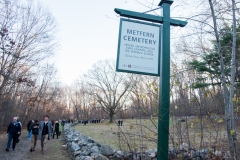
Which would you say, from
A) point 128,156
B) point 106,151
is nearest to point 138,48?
point 128,156

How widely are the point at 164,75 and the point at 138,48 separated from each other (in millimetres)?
551

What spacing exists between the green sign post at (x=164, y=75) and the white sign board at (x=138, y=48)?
→ 4.2 inches

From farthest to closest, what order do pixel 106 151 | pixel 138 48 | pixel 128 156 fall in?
pixel 106 151 → pixel 128 156 → pixel 138 48

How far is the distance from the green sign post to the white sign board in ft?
0.35

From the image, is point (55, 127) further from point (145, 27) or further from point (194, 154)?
point (145, 27)

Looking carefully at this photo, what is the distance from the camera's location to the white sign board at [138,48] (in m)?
2.96

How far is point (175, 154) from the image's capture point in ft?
16.1

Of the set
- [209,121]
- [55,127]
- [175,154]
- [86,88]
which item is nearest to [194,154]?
[175,154]

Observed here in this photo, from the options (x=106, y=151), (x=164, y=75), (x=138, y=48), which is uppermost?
(x=138, y=48)

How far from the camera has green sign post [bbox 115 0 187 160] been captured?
295cm

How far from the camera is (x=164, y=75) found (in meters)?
3.07

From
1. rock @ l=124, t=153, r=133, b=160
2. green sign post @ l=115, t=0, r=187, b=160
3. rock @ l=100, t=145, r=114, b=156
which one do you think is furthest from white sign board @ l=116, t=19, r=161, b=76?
→ rock @ l=100, t=145, r=114, b=156

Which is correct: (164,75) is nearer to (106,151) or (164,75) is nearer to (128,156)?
(128,156)

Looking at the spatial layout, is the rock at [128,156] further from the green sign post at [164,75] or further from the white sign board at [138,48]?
the white sign board at [138,48]
